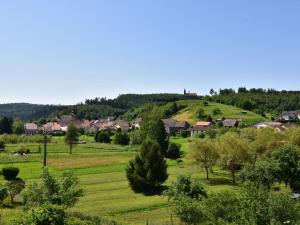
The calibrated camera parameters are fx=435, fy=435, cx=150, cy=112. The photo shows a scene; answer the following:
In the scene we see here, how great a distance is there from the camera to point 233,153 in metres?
63.0

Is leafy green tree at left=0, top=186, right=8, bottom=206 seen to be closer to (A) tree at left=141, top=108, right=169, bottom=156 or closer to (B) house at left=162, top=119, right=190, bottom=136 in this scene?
(A) tree at left=141, top=108, right=169, bottom=156

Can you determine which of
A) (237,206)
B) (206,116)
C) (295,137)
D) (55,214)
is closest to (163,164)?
(295,137)

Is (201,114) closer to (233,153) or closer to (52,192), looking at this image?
(233,153)

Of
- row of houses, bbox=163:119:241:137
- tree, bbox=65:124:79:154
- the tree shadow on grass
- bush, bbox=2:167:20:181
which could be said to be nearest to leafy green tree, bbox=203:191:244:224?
the tree shadow on grass

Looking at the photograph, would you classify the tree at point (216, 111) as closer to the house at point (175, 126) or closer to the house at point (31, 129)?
the house at point (175, 126)

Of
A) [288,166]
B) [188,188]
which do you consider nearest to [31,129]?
[288,166]

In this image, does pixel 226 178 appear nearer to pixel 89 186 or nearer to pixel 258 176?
pixel 258 176

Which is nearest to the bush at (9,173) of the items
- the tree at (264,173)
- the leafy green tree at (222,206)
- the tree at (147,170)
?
the tree at (147,170)

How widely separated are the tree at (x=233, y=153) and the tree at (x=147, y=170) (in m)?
10.6

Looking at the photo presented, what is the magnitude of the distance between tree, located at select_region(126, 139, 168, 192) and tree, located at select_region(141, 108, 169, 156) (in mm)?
31204

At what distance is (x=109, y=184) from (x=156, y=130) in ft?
118

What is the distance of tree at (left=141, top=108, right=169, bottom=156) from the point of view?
92.7 metres

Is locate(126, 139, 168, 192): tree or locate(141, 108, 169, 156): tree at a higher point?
locate(141, 108, 169, 156): tree

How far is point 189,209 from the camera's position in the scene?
30656 mm
